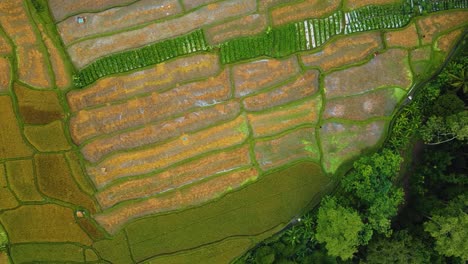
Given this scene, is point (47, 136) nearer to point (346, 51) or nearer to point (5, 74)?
point (5, 74)

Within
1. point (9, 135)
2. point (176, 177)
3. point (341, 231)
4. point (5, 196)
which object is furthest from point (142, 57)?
point (341, 231)

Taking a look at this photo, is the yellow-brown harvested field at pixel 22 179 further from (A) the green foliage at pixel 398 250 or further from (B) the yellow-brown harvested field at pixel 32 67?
(A) the green foliage at pixel 398 250

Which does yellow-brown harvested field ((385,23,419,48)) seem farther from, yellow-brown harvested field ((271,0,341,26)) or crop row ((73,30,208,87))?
crop row ((73,30,208,87))

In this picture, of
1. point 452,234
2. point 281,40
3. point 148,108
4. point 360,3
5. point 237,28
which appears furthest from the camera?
point 360,3

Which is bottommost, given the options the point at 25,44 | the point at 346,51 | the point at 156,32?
the point at 346,51

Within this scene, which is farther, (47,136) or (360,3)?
(360,3)

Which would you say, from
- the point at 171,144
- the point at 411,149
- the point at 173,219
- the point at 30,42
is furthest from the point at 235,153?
the point at 30,42

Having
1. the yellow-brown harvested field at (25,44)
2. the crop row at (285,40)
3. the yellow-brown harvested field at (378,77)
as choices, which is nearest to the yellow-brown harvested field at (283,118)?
the yellow-brown harvested field at (378,77)
